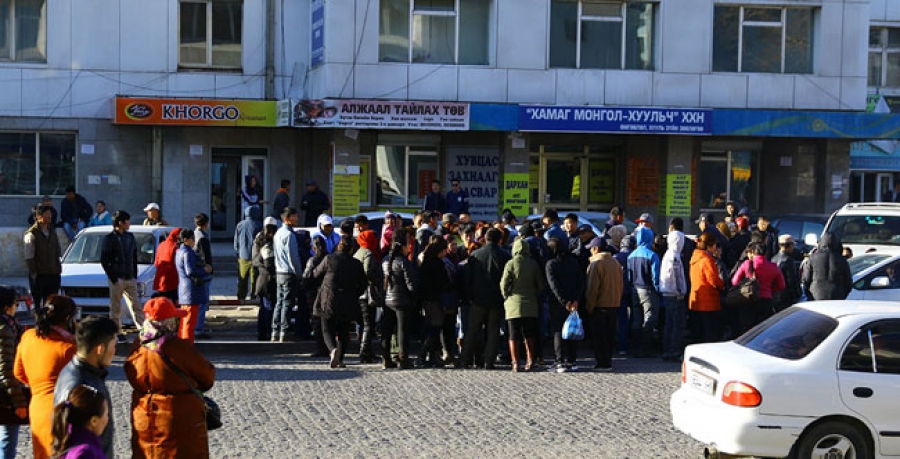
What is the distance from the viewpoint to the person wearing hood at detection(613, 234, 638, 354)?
16.1 m

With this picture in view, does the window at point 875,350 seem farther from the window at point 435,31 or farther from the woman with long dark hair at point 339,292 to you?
the window at point 435,31

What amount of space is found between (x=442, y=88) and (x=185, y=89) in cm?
656

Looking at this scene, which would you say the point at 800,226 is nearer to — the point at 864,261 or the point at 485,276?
the point at 864,261

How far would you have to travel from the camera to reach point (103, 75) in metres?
28.6

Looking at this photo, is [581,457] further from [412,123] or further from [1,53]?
Result: [1,53]

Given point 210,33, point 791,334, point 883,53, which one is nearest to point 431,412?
point 791,334

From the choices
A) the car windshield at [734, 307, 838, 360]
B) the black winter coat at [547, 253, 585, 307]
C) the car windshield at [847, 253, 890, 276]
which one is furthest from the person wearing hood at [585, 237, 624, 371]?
the car windshield at [734, 307, 838, 360]

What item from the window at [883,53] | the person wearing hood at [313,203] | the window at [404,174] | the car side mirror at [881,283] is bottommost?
the car side mirror at [881,283]

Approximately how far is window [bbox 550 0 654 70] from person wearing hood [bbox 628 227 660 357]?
1357 cm

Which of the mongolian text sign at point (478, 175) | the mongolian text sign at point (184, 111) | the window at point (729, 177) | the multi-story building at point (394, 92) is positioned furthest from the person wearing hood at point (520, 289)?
the window at point (729, 177)

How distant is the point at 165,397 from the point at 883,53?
37.5 metres

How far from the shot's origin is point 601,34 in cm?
2917

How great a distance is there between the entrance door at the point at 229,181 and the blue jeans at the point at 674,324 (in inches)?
636

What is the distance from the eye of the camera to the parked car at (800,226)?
22281mm
